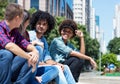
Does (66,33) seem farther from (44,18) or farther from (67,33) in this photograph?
(44,18)

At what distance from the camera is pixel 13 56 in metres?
3.21

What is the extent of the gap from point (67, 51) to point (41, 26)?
0.62 meters

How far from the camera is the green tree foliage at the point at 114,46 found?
344 feet

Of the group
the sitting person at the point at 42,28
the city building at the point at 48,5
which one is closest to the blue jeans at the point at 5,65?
the sitting person at the point at 42,28

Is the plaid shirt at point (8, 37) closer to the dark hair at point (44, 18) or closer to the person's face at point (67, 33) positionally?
the dark hair at point (44, 18)

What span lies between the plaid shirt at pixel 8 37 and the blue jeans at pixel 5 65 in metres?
0.11

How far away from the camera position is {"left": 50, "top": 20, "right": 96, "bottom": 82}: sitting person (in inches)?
185

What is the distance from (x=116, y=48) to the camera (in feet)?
344

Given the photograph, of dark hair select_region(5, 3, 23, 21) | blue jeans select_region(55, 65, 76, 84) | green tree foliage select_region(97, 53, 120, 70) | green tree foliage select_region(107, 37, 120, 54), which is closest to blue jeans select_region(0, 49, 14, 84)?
dark hair select_region(5, 3, 23, 21)

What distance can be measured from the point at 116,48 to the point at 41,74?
10265cm

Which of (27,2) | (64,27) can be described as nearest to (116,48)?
(27,2)

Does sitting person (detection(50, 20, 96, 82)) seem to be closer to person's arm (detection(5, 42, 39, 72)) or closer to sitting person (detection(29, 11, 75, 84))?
sitting person (detection(29, 11, 75, 84))

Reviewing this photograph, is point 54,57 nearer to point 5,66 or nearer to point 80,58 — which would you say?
point 80,58

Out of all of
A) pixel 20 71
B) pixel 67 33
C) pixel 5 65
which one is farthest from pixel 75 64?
pixel 5 65
